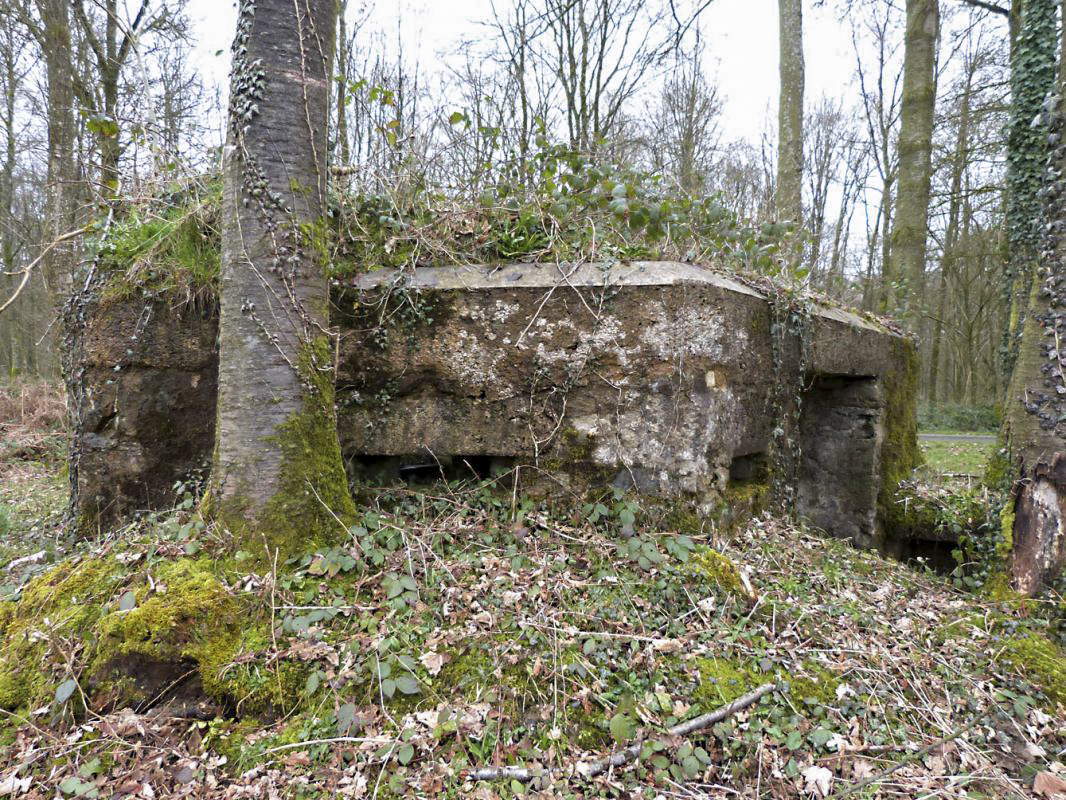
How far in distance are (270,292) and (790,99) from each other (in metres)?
7.99

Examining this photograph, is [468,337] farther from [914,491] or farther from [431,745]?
[914,491]

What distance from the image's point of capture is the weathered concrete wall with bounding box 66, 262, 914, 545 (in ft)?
10.1

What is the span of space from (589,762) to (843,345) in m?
3.58

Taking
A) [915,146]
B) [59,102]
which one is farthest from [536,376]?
[59,102]

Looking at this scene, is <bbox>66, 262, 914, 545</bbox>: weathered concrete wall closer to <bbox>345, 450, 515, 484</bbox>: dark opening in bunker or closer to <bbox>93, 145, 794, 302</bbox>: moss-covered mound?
<bbox>345, 450, 515, 484</bbox>: dark opening in bunker

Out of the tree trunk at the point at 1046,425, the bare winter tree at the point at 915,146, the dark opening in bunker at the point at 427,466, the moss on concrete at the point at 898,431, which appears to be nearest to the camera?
the tree trunk at the point at 1046,425

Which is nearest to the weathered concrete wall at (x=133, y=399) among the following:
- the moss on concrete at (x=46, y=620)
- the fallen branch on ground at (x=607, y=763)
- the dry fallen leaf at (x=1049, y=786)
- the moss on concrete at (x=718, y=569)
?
the moss on concrete at (x=46, y=620)

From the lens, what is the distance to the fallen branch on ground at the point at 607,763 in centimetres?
189

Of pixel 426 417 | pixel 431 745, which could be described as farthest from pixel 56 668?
pixel 426 417

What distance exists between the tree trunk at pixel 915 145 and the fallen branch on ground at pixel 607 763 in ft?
23.7

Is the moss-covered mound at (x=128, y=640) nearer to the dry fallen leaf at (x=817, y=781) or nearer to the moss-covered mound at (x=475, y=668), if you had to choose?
the moss-covered mound at (x=475, y=668)

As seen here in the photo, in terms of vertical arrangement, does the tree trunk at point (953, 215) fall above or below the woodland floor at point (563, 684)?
above

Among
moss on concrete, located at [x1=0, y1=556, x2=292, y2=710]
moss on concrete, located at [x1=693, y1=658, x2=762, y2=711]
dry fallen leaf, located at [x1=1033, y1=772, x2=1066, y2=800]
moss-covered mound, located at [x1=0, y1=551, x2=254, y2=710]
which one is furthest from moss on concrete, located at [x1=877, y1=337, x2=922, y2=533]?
moss-covered mound, located at [x1=0, y1=551, x2=254, y2=710]

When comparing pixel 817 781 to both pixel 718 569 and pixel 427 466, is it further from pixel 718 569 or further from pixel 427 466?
pixel 427 466
